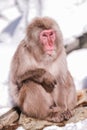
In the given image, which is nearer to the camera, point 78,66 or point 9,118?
point 9,118

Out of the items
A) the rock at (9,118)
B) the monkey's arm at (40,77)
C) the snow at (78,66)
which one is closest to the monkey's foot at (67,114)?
the monkey's arm at (40,77)

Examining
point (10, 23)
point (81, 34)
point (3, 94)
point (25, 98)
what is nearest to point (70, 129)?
point (25, 98)

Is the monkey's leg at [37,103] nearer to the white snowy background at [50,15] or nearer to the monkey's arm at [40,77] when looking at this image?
the monkey's arm at [40,77]

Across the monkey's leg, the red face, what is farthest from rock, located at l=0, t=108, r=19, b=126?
the red face

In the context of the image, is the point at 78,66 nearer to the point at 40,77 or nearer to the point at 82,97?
the point at 82,97

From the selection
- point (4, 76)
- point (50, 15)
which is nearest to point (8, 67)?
point (4, 76)

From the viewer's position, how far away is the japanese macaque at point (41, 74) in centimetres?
244

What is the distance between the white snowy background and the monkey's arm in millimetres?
456

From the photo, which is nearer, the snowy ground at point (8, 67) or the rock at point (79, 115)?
the rock at point (79, 115)

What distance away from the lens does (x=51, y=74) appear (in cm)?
252

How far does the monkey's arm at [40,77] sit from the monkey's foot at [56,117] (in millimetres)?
160

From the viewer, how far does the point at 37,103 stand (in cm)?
250

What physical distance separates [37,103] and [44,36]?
368 millimetres

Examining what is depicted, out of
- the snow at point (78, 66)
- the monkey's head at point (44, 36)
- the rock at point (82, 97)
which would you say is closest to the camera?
the monkey's head at point (44, 36)
